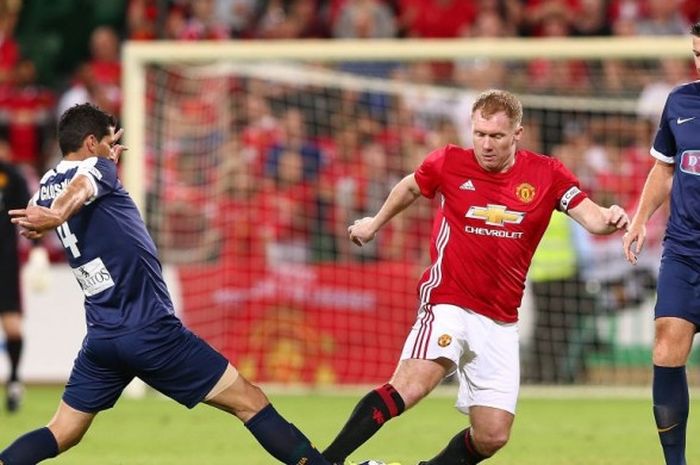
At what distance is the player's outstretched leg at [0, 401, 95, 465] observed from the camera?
277 inches

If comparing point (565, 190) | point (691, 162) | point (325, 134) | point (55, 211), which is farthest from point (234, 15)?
point (55, 211)

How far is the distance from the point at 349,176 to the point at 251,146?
106 centimetres

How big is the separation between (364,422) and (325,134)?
29.5 ft

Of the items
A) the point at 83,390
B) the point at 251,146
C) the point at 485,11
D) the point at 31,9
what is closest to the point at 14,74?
the point at 31,9

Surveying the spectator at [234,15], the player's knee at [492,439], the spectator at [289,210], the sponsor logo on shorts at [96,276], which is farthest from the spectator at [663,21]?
the sponsor logo on shorts at [96,276]

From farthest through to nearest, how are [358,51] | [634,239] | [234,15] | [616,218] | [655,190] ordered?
[234,15], [358,51], [655,190], [634,239], [616,218]

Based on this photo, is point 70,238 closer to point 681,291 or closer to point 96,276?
point 96,276

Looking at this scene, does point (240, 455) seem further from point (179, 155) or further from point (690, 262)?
point (179, 155)

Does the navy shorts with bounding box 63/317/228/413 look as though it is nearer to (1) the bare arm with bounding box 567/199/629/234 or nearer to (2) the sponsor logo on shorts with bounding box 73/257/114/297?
(2) the sponsor logo on shorts with bounding box 73/257/114/297

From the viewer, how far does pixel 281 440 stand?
715 cm

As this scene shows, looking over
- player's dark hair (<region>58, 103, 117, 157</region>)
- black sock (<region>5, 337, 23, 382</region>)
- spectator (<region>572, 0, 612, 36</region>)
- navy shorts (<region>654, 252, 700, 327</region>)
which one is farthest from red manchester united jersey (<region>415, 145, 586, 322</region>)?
spectator (<region>572, 0, 612, 36</region>)

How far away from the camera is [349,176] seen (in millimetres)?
15805

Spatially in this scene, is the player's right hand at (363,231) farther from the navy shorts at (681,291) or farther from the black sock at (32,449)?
the black sock at (32,449)

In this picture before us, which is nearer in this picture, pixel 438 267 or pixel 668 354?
pixel 668 354
